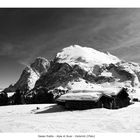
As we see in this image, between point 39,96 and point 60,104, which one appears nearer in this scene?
point 60,104

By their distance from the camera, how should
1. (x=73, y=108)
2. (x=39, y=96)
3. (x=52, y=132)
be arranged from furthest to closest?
1. (x=39, y=96)
2. (x=73, y=108)
3. (x=52, y=132)

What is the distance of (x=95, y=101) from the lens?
79.8ft

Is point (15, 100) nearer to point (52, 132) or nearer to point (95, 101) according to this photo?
point (95, 101)

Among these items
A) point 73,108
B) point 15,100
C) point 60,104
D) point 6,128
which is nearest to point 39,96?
point 15,100

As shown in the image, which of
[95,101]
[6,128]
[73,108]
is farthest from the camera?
[73,108]

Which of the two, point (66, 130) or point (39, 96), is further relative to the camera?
point (39, 96)

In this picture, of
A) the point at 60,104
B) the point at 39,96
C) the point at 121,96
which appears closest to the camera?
the point at 60,104

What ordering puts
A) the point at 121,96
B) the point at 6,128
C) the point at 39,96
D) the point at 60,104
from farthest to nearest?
the point at 39,96 → the point at 121,96 → the point at 60,104 → the point at 6,128

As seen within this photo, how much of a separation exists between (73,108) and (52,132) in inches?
553

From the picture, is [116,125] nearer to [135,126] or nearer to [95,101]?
[135,126]
